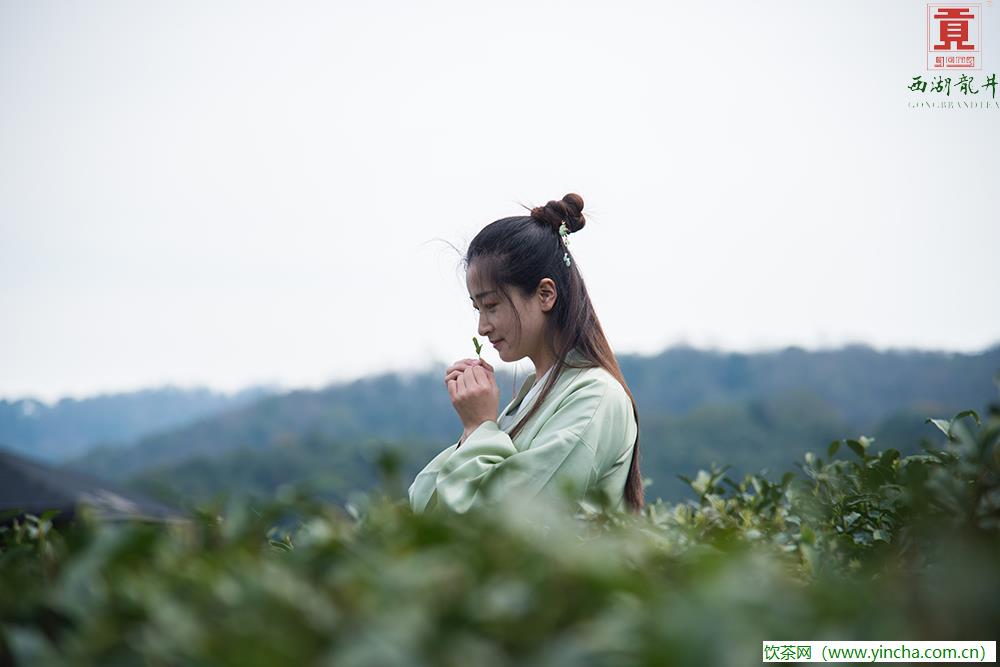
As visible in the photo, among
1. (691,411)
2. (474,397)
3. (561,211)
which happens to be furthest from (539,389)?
(691,411)

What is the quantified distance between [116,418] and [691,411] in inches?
456

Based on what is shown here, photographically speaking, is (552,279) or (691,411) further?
(691,411)

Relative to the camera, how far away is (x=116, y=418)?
17.5m

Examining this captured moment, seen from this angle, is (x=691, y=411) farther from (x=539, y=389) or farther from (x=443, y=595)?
(x=443, y=595)

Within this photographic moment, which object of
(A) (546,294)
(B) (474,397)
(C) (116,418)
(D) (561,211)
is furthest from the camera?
(C) (116,418)

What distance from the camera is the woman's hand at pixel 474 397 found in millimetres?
2031

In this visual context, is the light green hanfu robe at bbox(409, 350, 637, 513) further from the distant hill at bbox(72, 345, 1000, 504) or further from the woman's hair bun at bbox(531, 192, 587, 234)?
the distant hill at bbox(72, 345, 1000, 504)

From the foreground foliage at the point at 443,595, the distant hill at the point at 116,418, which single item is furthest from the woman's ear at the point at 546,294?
the distant hill at the point at 116,418

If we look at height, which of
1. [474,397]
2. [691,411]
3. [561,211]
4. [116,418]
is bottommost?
[116,418]

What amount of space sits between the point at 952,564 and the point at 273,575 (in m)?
0.50

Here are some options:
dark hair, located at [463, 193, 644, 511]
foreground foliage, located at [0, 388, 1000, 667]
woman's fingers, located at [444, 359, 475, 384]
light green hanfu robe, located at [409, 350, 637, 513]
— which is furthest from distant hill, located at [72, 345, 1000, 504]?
foreground foliage, located at [0, 388, 1000, 667]

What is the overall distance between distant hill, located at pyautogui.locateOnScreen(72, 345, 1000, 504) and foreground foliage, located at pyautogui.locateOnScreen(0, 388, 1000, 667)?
22.4 ft

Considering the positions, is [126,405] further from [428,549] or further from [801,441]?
[428,549]

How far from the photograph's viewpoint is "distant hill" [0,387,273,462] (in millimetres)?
12820
